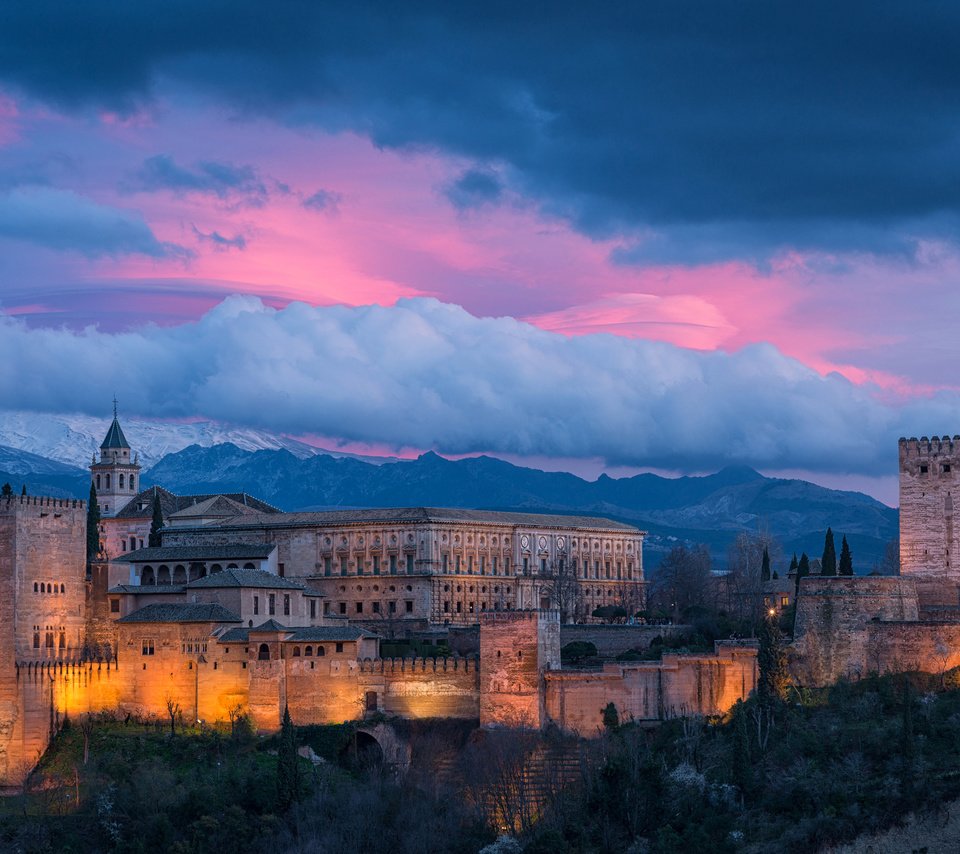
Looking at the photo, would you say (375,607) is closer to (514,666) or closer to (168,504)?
(168,504)

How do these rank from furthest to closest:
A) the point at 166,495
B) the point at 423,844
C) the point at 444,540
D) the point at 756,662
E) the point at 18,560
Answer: the point at 166,495 → the point at 444,540 → the point at 18,560 → the point at 756,662 → the point at 423,844

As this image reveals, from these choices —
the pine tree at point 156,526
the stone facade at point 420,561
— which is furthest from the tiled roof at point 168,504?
the stone facade at point 420,561

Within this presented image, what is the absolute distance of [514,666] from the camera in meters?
81.4

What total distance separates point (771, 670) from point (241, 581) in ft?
91.9

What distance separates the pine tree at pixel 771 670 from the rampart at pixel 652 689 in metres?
2.24

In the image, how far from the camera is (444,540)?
12256cm

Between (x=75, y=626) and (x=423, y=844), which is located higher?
(x=75, y=626)

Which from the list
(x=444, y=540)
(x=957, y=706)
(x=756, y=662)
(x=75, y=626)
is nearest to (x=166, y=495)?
(x=444, y=540)

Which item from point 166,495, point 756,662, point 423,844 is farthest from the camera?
point 166,495

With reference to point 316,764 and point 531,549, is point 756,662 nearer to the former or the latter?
point 316,764

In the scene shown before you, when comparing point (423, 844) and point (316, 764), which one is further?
point (316, 764)

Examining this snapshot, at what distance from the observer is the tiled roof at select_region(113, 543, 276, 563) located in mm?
103062

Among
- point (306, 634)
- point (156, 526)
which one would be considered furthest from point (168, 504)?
point (306, 634)

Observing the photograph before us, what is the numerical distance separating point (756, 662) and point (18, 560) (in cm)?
3394
